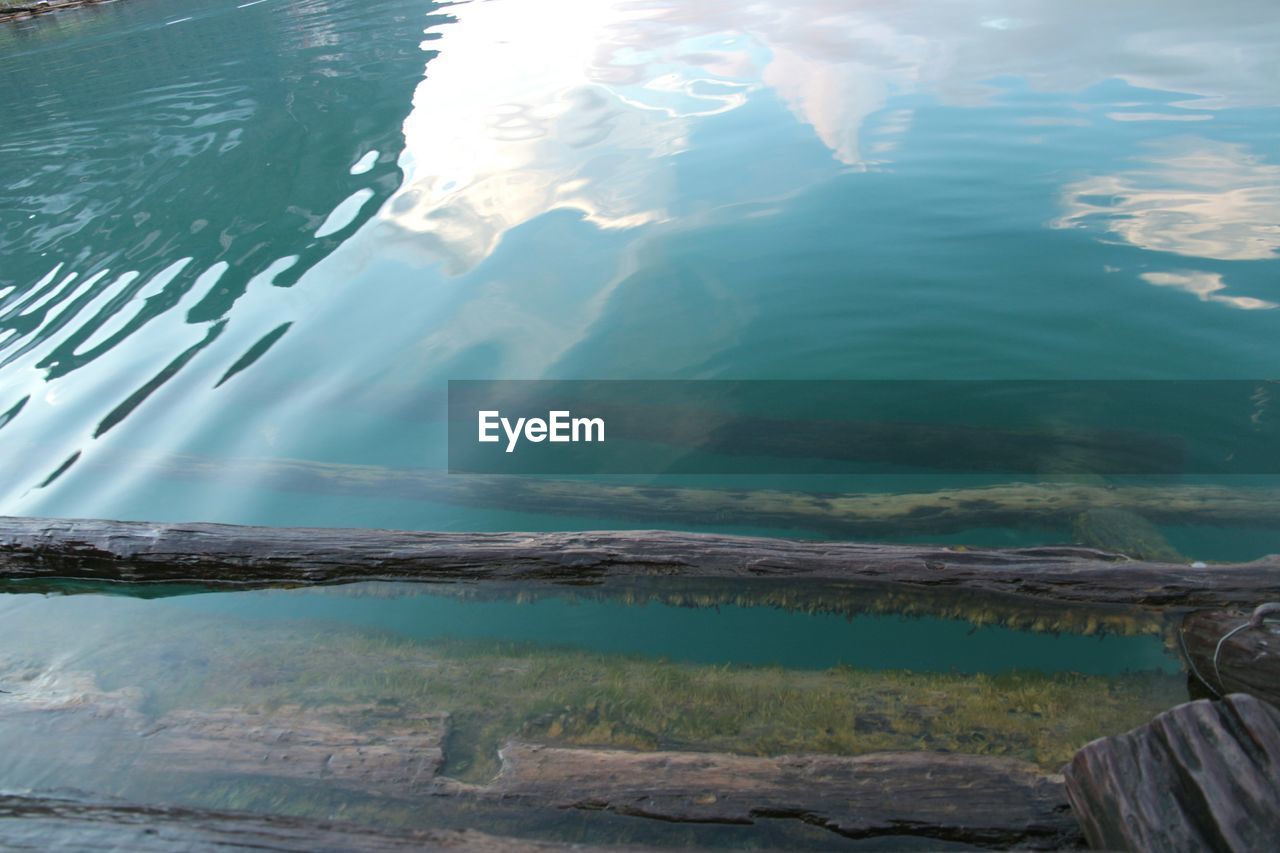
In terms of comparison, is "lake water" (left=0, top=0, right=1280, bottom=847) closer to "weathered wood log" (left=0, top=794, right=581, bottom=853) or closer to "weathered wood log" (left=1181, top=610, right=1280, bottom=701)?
"weathered wood log" (left=1181, top=610, right=1280, bottom=701)

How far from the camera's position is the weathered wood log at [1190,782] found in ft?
7.15

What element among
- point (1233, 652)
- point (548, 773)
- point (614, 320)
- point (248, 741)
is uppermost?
point (1233, 652)

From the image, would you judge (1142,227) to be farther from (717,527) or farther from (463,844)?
(463,844)

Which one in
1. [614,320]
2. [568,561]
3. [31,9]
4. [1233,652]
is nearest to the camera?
[1233,652]

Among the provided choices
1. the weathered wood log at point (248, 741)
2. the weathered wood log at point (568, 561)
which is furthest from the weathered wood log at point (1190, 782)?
the weathered wood log at point (248, 741)

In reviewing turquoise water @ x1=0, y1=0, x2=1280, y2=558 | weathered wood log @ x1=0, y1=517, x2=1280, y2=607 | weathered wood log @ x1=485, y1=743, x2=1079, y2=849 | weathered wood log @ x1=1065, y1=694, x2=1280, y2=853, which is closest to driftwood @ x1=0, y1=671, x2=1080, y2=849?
weathered wood log @ x1=485, y1=743, x2=1079, y2=849

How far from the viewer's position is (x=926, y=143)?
1023 cm

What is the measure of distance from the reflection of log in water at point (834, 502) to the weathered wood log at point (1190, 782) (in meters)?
2.18

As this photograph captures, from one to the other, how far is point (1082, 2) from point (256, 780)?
1830 cm

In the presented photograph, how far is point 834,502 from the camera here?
4.71 metres

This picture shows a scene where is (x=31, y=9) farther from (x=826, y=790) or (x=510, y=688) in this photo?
(x=826, y=790)

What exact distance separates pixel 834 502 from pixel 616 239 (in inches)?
195

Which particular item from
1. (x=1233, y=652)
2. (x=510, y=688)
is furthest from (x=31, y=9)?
(x=1233, y=652)

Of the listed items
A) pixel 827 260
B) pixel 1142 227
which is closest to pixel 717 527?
pixel 827 260
